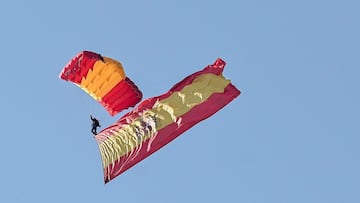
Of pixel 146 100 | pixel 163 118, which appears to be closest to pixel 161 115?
pixel 163 118

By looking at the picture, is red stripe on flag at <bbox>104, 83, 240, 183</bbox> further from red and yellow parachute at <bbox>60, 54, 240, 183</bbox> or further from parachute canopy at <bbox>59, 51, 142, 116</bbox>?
parachute canopy at <bbox>59, 51, 142, 116</bbox>

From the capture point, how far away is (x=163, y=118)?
133 ft

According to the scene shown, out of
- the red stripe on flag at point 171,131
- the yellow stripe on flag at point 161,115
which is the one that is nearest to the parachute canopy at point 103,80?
the red stripe on flag at point 171,131

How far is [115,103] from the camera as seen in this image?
41.4m

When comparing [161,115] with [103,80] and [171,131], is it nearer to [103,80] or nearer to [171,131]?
[171,131]

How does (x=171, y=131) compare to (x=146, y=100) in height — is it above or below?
below

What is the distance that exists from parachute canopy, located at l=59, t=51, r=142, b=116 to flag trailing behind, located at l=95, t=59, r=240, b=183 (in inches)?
21.7

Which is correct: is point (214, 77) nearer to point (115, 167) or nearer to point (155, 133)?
point (155, 133)

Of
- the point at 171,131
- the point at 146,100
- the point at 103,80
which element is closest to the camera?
the point at 171,131

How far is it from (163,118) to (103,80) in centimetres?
222

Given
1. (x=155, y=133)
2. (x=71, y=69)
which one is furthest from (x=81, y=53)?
(x=155, y=133)

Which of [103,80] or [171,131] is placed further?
[103,80]

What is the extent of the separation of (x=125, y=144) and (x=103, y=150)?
1.29 meters

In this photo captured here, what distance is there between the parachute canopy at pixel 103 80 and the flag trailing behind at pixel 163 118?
551 mm
